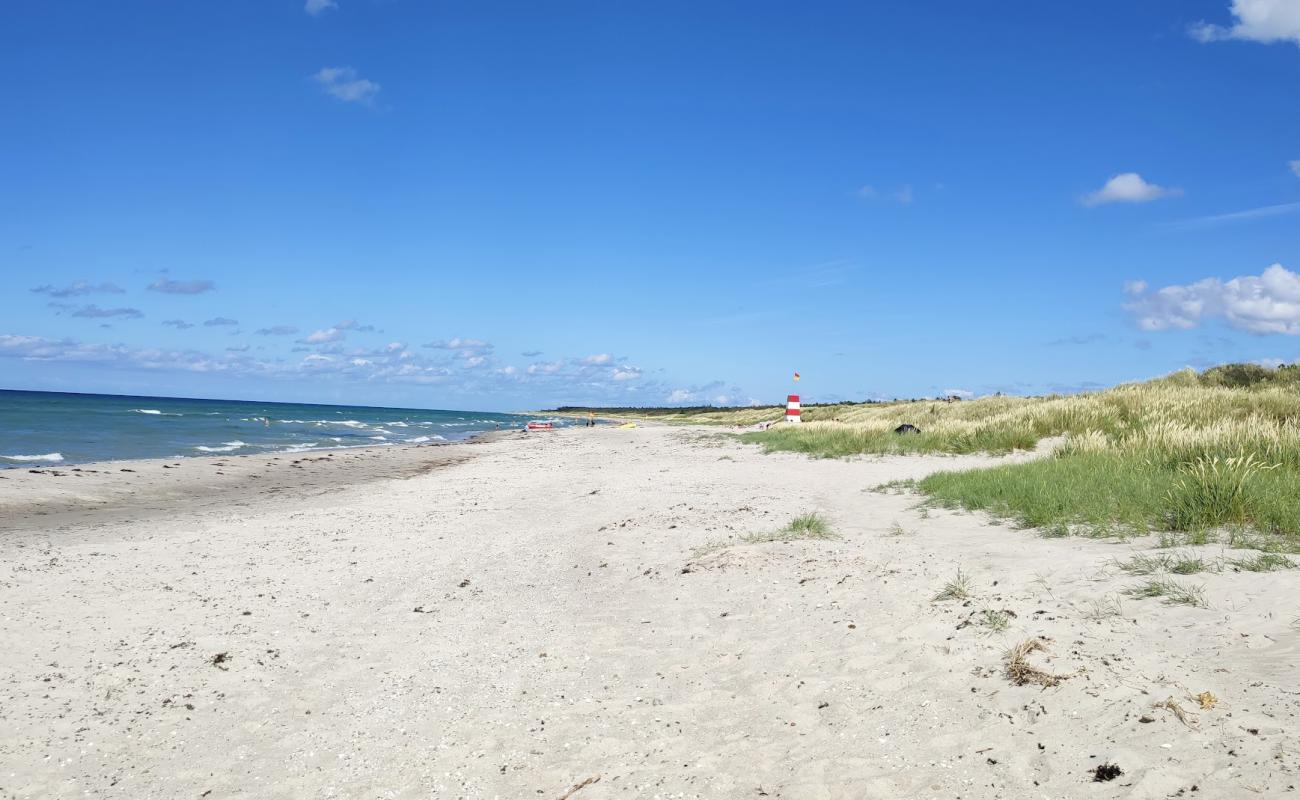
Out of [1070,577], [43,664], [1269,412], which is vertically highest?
[1269,412]

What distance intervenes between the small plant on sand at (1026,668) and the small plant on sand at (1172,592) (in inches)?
41.1

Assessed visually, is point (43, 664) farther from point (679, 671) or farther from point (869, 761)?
point (869, 761)

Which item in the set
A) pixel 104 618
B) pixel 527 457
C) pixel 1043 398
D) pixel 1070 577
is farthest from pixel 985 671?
pixel 1043 398

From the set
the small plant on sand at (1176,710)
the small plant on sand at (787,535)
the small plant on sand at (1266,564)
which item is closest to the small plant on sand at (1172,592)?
the small plant on sand at (1266,564)

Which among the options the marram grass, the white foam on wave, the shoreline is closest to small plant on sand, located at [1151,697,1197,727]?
the marram grass

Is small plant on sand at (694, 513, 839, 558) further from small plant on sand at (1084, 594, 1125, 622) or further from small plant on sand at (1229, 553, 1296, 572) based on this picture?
small plant on sand at (1229, 553, 1296, 572)

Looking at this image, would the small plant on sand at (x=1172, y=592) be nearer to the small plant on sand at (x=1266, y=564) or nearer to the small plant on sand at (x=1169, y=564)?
the small plant on sand at (x=1169, y=564)

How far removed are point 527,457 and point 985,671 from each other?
22458 millimetres

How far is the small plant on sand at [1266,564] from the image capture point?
18.3 ft

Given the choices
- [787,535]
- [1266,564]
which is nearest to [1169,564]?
[1266,564]

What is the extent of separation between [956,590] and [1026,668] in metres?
1.54

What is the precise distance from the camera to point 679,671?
5574 mm

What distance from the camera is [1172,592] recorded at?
5301mm

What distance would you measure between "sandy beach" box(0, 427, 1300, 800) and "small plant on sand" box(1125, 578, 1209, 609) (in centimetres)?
9
